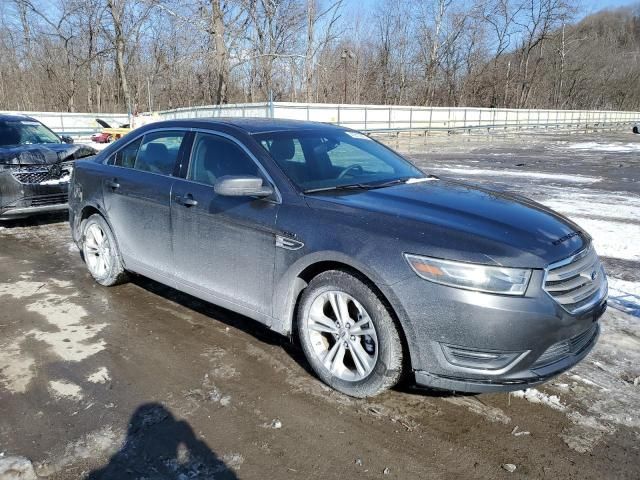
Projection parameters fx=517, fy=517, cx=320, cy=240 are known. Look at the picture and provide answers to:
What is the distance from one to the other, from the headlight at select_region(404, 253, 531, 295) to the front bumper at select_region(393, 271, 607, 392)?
0.11ft

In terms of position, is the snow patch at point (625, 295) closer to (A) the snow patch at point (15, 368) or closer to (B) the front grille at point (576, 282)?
(B) the front grille at point (576, 282)

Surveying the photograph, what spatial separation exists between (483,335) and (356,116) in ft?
77.5

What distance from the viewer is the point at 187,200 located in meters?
3.93

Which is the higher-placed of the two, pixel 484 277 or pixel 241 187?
pixel 241 187

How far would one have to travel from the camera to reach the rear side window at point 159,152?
4242 millimetres

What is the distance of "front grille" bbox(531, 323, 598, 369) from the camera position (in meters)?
2.73

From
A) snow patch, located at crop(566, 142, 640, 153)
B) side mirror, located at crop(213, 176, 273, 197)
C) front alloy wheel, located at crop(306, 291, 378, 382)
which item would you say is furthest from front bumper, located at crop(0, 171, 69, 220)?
snow patch, located at crop(566, 142, 640, 153)

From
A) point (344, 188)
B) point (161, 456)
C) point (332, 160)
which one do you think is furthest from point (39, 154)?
point (161, 456)

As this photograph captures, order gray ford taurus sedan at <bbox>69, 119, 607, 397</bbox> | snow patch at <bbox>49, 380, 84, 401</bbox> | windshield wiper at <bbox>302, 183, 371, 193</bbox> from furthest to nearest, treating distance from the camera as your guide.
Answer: windshield wiper at <bbox>302, 183, 371, 193</bbox>
snow patch at <bbox>49, 380, 84, 401</bbox>
gray ford taurus sedan at <bbox>69, 119, 607, 397</bbox>

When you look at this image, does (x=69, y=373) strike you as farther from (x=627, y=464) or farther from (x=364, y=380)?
(x=627, y=464)

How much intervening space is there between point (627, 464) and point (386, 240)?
5.31 ft

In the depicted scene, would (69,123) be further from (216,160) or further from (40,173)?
(216,160)

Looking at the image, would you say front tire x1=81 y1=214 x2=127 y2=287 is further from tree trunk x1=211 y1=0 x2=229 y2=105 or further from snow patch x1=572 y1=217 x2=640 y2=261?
tree trunk x1=211 y1=0 x2=229 y2=105

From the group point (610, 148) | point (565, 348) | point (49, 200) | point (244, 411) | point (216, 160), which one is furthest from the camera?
point (610, 148)
